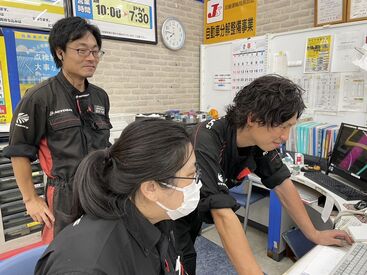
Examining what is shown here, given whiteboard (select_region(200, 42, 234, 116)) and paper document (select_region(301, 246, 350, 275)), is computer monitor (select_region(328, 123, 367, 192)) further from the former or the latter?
whiteboard (select_region(200, 42, 234, 116))

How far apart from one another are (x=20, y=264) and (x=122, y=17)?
2.68 metres

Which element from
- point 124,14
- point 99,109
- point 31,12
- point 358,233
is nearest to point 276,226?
point 358,233

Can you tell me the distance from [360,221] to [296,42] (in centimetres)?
197

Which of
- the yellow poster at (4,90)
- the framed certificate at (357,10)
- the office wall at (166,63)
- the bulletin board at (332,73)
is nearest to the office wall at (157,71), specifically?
the office wall at (166,63)

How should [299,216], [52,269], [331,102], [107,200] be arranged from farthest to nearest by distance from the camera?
[331,102] < [299,216] < [107,200] < [52,269]

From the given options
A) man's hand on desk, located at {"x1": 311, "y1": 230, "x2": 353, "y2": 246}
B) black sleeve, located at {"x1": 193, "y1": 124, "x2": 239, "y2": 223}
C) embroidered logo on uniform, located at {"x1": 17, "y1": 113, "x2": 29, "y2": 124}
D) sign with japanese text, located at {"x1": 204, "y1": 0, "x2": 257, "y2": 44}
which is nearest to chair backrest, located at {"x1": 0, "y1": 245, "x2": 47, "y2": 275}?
black sleeve, located at {"x1": 193, "y1": 124, "x2": 239, "y2": 223}

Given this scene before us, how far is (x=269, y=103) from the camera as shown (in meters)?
1.10

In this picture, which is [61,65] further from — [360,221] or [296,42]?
[296,42]

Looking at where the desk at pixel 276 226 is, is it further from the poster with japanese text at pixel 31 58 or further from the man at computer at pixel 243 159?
the poster with japanese text at pixel 31 58

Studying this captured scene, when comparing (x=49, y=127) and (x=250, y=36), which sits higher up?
(x=250, y=36)

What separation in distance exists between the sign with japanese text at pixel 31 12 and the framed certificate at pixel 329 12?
239cm

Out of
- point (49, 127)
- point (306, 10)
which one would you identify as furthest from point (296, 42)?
point (49, 127)

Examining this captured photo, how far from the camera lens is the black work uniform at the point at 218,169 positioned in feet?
3.23

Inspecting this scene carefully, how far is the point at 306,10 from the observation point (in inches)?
111
